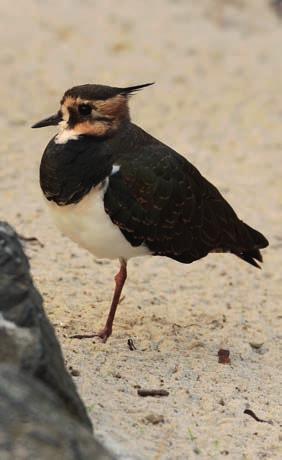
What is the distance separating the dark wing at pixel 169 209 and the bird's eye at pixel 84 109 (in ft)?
1.11

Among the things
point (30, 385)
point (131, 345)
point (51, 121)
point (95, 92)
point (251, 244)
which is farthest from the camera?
point (251, 244)

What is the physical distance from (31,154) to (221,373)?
4214 millimetres

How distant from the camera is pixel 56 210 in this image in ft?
17.1

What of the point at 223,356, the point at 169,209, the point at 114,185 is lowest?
the point at 223,356

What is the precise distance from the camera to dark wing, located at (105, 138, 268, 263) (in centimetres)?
518

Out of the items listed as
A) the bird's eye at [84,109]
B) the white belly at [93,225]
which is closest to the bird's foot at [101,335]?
the white belly at [93,225]

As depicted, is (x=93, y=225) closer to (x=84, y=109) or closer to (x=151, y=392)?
(x=84, y=109)

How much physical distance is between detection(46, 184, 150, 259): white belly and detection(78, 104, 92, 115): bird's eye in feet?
1.53

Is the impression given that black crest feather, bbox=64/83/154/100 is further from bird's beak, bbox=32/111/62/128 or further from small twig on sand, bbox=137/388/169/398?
small twig on sand, bbox=137/388/169/398

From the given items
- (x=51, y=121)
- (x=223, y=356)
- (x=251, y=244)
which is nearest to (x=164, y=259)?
(x=251, y=244)

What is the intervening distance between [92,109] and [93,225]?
64 cm

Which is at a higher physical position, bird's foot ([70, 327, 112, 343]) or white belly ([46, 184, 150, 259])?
white belly ([46, 184, 150, 259])

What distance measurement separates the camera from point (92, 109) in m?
5.32

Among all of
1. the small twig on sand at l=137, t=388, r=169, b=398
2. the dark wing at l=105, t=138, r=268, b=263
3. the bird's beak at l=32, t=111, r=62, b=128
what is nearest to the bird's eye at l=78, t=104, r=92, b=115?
the bird's beak at l=32, t=111, r=62, b=128
